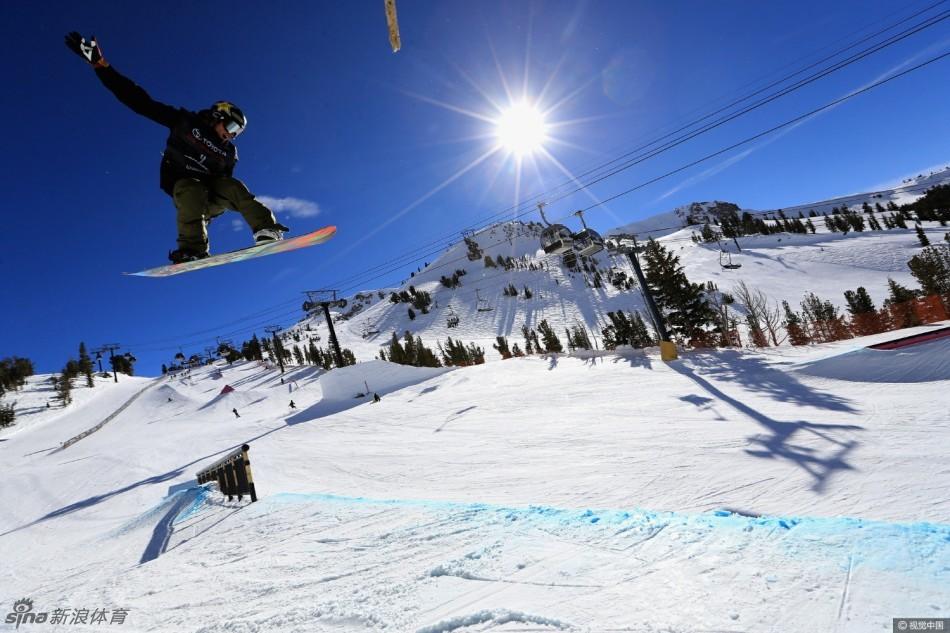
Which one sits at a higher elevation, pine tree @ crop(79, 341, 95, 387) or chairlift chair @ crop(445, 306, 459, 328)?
pine tree @ crop(79, 341, 95, 387)

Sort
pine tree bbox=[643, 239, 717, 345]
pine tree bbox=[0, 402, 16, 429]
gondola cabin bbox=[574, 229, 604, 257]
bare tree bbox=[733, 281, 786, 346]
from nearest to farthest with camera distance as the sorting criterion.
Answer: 1. gondola cabin bbox=[574, 229, 604, 257]
2. bare tree bbox=[733, 281, 786, 346]
3. pine tree bbox=[643, 239, 717, 345]
4. pine tree bbox=[0, 402, 16, 429]

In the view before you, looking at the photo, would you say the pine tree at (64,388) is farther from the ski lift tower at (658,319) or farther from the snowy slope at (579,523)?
the ski lift tower at (658,319)

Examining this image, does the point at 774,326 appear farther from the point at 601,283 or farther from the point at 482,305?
the point at 482,305

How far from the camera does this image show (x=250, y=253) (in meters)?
5.48

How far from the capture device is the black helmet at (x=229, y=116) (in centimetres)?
421

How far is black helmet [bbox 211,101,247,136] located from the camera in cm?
421

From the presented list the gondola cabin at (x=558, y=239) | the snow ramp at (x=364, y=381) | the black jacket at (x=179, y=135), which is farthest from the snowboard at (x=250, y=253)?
the snow ramp at (x=364, y=381)

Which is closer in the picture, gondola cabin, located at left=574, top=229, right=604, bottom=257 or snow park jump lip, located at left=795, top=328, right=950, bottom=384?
snow park jump lip, located at left=795, top=328, right=950, bottom=384

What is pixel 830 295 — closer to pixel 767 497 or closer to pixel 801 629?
pixel 767 497

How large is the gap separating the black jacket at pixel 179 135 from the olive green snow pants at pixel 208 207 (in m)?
0.13

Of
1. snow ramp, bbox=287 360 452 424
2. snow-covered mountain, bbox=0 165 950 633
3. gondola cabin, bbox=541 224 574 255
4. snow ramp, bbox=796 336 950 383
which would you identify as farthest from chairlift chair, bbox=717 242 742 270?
snow ramp, bbox=796 336 950 383

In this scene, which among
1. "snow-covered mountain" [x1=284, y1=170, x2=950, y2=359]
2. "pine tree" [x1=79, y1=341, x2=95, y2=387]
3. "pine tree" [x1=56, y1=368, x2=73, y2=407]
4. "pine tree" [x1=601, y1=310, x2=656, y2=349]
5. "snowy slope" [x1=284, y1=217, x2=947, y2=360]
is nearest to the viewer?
"pine tree" [x1=601, y1=310, x2=656, y2=349]

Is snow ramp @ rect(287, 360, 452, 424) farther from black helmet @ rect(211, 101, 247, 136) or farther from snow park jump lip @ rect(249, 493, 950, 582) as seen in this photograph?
snow park jump lip @ rect(249, 493, 950, 582)

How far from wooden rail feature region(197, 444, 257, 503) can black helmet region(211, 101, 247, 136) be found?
14.5 feet
